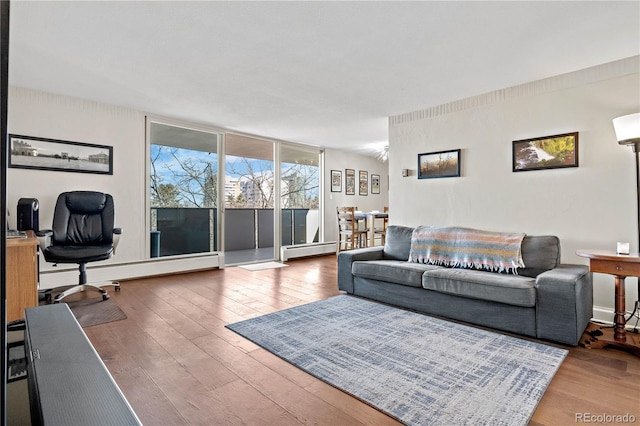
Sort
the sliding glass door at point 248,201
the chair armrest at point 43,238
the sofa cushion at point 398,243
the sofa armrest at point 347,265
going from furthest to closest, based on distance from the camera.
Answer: the sliding glass door at point 248,201, the sofa cushion at point 398,243, the sofa armrest at point 347,265, the chair armrest at point 43,238

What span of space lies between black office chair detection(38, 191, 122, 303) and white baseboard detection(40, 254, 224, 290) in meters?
0.28

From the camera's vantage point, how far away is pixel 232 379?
196 centimetres

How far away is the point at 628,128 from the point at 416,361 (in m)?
2.46

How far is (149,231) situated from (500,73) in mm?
4772

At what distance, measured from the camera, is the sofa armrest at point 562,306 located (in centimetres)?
240

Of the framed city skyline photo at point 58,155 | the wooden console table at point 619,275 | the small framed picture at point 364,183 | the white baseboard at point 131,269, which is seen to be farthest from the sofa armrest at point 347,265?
the small framed picture at point 364,183

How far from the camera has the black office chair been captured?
342 cm

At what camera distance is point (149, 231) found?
4.70m

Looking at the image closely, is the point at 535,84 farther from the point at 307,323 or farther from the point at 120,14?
the point at 120,14

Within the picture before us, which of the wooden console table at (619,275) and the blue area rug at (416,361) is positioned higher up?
the wooden console table at (619,275)

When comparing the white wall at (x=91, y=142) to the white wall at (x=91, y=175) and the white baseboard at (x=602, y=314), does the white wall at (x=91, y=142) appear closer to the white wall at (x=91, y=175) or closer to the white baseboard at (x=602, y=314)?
the white wall at (x=91, y=175)

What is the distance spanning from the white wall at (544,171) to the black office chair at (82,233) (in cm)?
381

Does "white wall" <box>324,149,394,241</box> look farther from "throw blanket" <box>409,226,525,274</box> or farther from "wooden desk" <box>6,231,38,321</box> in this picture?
"wooden desk" <box>6,231,38,321</box>

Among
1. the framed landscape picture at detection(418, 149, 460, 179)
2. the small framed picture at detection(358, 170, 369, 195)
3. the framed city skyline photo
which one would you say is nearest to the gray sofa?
the framed landscape picture at detection(418, 149, 460, 179)
